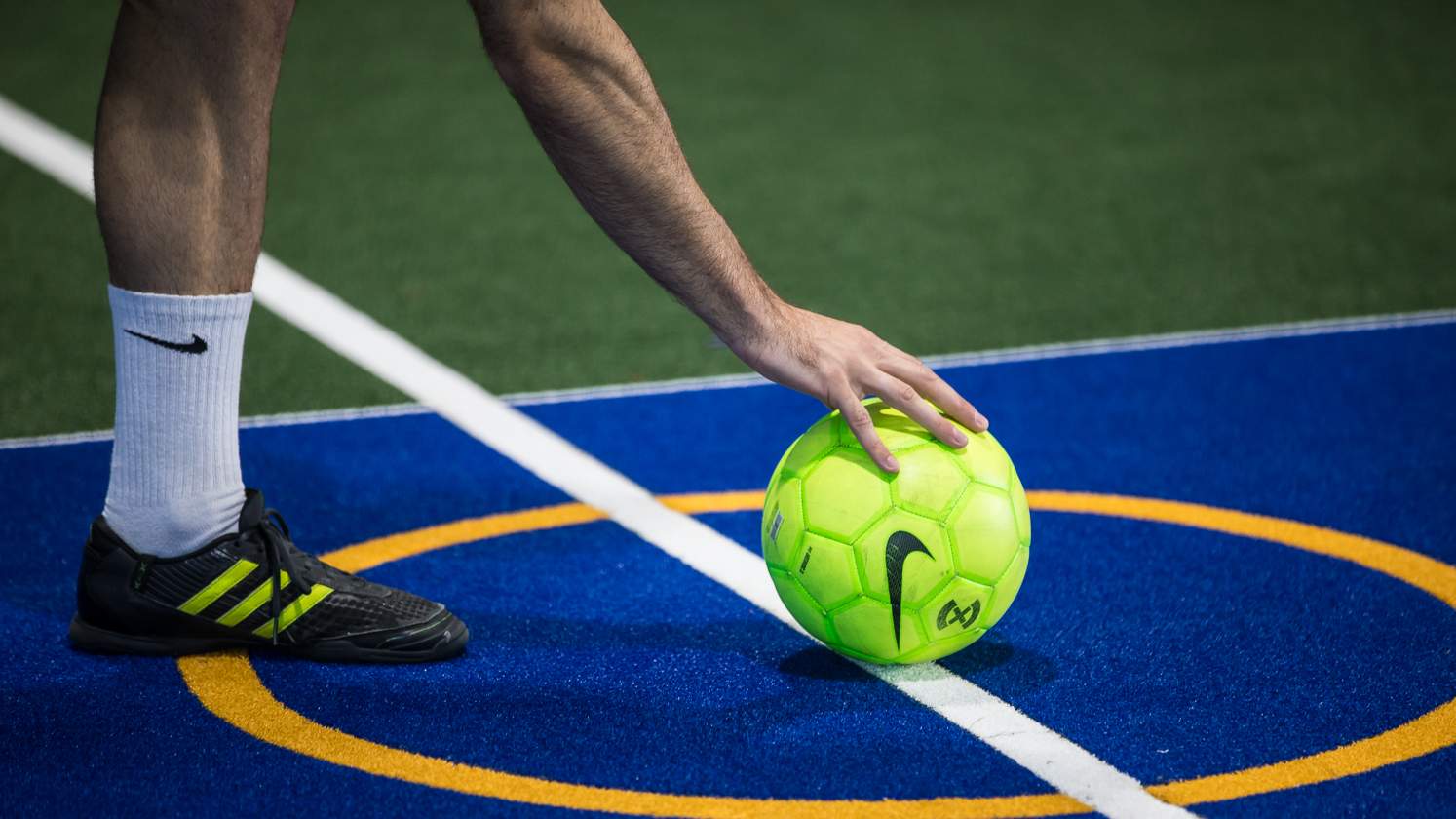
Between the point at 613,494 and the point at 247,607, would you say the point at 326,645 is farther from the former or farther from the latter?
the point at 613,494

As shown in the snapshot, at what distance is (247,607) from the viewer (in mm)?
3215

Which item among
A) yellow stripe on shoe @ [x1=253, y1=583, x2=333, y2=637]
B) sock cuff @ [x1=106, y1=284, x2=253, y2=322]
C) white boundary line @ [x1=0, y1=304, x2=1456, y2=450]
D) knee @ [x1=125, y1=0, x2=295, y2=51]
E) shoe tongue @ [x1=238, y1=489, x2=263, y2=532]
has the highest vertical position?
knee @ [x1=125, y1=0, x2=295, y2=51]

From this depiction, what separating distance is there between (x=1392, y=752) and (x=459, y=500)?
2.26 meters

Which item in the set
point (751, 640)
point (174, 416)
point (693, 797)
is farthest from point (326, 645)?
point (693, 797)

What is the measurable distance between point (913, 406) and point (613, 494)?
146cm

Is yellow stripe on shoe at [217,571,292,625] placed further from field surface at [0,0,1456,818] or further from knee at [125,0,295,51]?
knee at [125,0,295,51]

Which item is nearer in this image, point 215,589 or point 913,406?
point 913,406

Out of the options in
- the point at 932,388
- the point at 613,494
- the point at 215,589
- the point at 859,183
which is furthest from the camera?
the point at 859,183

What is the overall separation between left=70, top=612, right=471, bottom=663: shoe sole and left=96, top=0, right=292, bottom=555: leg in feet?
0.77

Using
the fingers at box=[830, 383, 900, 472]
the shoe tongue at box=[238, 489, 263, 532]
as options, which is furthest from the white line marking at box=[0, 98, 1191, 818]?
the shoe tongue at box=[238, 489, 263, 532]

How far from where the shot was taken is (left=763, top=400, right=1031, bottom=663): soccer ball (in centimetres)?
299

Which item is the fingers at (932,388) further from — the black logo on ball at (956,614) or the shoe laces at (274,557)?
the shoe laces at (274,557)

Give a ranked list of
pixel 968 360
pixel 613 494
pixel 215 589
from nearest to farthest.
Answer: pixel 215 589
pixel 613 494
pixel 968 360

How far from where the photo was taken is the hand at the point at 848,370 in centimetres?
295
